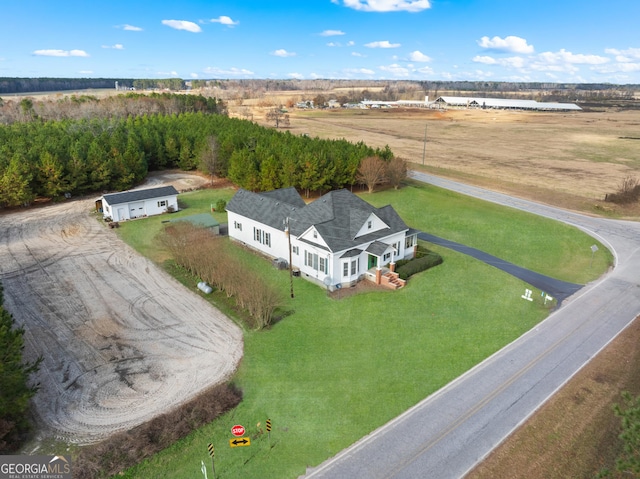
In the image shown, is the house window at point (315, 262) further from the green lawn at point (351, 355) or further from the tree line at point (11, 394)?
the tree line at point (11, 394)

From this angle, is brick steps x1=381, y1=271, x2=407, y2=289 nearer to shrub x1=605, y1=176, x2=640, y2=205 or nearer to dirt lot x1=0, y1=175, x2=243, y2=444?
dirt lot x1=0, y1=175, x2=243, y2=444

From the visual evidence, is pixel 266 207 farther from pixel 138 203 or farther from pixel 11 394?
pixel 11 394

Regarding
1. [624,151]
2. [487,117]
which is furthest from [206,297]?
[487,117]

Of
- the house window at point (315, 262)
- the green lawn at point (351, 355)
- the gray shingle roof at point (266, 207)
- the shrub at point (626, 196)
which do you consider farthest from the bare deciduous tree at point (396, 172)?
the house window at point (315, 262)

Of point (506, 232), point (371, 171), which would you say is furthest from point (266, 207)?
point (506, 232)

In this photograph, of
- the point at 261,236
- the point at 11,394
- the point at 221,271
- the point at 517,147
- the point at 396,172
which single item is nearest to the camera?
the point at 11,394

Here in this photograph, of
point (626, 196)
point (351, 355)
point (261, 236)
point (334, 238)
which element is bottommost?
point (351, 355)
